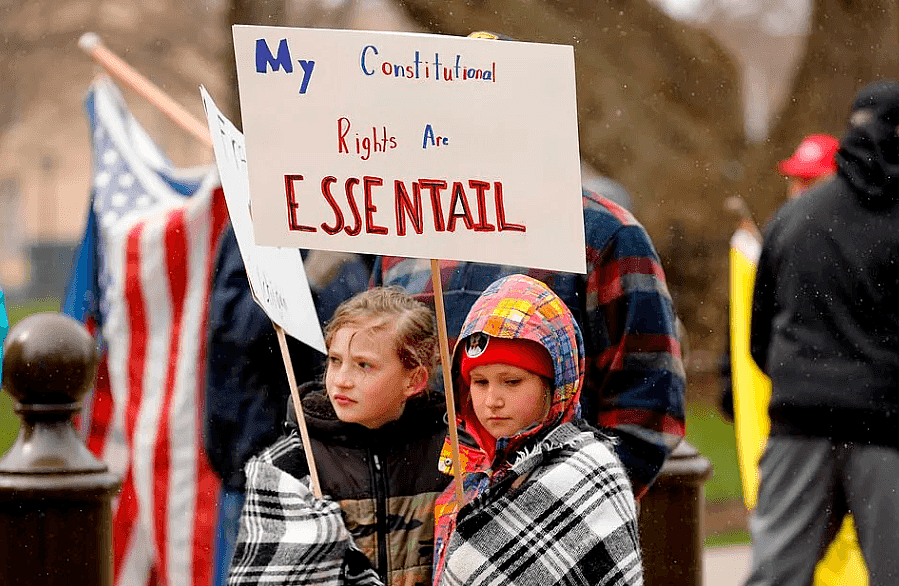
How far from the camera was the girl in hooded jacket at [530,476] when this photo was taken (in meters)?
2.83

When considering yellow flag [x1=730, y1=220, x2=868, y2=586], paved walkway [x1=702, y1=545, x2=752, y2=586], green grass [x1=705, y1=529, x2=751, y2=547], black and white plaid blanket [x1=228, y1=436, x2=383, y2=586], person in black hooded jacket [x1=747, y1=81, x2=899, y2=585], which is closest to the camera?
black and white plaid blanket [x1=228, y1=436, x2=383, y2=586]

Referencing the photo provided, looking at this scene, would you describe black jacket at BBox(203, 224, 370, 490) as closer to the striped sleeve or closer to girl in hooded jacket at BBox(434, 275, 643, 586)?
the striped sleeve

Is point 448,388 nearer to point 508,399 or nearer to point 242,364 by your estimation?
point 508,399

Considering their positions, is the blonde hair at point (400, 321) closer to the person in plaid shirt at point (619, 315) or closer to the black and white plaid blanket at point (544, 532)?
the person in plaid shirt at point (619, 315)

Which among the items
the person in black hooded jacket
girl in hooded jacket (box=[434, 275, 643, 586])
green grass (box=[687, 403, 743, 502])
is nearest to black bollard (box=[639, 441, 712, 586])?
the person in black hooded jacket

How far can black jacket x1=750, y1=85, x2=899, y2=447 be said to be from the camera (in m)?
4.98

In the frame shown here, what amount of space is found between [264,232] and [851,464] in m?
2.68

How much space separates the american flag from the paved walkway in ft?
8.91

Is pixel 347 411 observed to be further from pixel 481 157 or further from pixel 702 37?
pixel 702 37

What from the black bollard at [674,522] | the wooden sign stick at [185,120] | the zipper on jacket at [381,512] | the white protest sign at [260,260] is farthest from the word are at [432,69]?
the black bollard at [674,522]

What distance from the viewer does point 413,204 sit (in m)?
2.87

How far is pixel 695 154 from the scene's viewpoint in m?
11.3

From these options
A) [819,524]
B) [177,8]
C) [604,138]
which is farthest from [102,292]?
[177,8]

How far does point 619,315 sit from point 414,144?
60 cm
